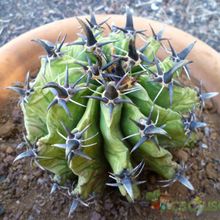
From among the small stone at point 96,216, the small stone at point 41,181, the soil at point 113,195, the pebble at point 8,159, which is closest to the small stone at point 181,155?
the soil at point 113,195

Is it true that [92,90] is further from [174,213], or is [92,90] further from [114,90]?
[174,213]

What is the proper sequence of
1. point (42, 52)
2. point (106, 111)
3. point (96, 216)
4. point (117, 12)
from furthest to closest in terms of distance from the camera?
point (117, 12), point (42, 52), point (96, 216), point (106, 111)

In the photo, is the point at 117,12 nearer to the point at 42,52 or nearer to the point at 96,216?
the point at 42,52

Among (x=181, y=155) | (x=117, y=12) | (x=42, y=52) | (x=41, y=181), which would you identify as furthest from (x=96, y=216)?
(x=117, y=12)

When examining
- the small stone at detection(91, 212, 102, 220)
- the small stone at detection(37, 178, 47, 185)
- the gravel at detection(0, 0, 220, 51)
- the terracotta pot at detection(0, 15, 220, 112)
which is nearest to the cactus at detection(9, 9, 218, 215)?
the small stone at detection(91, 212, 102, 220)

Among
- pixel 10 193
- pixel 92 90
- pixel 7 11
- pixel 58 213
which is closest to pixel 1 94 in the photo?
pixel 10 193

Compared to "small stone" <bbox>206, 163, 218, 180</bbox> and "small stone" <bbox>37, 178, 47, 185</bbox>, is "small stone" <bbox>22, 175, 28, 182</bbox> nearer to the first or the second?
"small stone" <bbox>37, 178, 47, 185</bbox>
